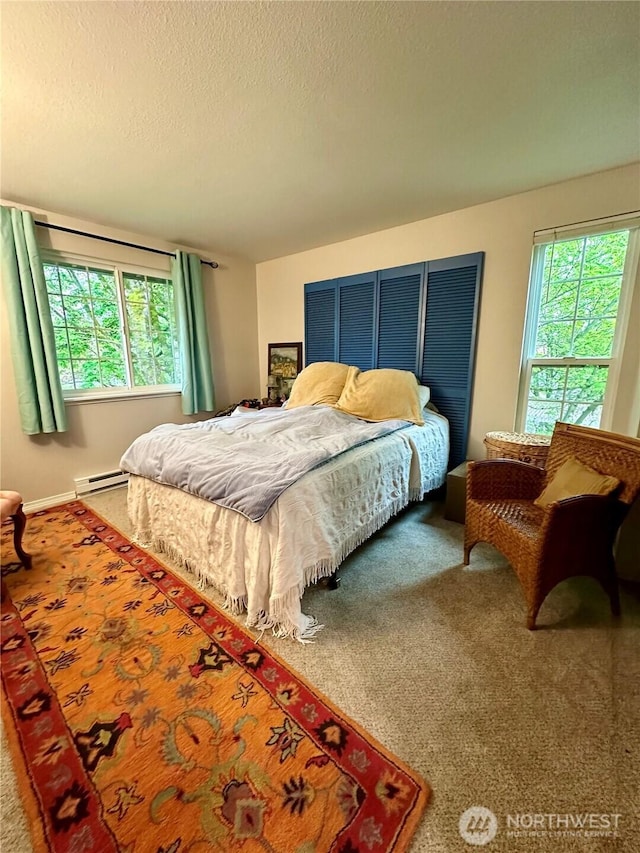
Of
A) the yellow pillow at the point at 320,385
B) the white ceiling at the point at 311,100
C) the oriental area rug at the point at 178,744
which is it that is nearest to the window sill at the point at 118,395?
the yellow pillow at the point at 320,385

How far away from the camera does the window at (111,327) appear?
9.13 ft

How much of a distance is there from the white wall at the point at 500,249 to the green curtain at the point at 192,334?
4.85 ft

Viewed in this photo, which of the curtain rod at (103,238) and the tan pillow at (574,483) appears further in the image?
the curtain rod at (103,238)

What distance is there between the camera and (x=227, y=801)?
0.89m

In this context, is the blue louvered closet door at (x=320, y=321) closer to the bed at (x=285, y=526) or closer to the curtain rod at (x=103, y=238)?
the curtain rod at (x=103, y=238)

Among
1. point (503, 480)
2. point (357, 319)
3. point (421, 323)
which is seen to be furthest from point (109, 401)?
point (503, 480)

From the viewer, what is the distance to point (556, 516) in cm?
133

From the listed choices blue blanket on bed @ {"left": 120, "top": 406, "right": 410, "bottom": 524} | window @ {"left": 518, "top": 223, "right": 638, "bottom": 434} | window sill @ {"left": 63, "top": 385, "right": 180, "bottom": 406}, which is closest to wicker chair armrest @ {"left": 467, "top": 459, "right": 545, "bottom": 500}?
blue blanket on bed @ {"left": 120, "top": 406, "right": 410, "bottom": 524}

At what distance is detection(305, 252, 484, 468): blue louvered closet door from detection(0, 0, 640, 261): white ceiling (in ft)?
1.91

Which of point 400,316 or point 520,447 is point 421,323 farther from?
point 520,447

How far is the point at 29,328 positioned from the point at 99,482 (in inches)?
53.2

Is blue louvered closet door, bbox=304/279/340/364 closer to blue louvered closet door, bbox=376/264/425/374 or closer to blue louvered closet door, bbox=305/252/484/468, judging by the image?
blue louvered closet door, bbox=305/252/484/468

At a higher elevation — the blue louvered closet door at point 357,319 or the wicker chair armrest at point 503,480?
the blue louvered closet door at point 357,319

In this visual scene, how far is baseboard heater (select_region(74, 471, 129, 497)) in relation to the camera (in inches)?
114
